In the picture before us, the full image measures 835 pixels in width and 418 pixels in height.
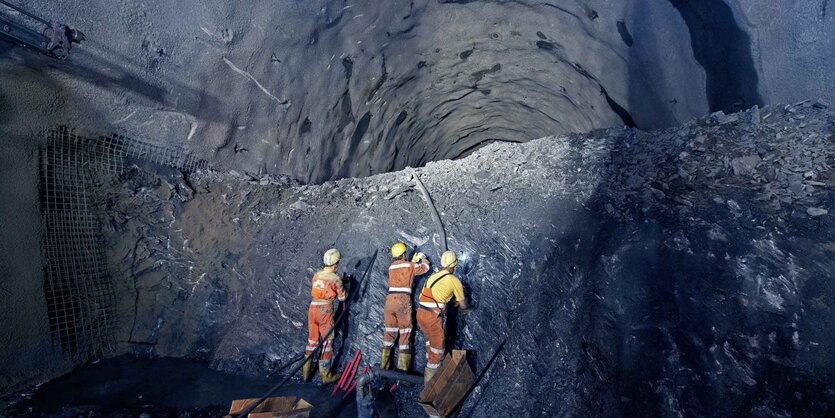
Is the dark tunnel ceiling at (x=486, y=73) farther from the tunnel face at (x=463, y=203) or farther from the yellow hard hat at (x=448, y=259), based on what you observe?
the yellow hard hat at (x=448, y=259)

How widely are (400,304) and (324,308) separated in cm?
79

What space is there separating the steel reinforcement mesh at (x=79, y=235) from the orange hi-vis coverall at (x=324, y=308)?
2384 millimetres

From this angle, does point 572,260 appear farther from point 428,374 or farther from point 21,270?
point 21,270

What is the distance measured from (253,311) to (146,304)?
51.2 inches

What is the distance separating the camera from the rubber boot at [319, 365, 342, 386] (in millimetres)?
4195

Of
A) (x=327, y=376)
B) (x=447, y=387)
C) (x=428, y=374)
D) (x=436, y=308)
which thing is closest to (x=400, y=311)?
(x=436, y=308)

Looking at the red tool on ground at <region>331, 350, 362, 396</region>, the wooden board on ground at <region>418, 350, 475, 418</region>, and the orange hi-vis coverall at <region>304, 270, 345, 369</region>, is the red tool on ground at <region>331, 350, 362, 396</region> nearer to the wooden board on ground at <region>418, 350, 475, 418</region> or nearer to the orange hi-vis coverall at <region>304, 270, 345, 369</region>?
the orange hi-vis coverall at <region>304, 270, 345, 369</region>

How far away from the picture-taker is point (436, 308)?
392 centimetres

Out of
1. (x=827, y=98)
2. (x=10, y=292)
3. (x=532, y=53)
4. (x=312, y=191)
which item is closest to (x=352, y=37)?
(x=312, y=191)

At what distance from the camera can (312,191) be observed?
5613mm

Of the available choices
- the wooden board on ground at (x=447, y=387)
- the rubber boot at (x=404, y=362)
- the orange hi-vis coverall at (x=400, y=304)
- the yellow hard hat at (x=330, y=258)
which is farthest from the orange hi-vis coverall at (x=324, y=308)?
the wooden board on ground at (x=447, y=387)

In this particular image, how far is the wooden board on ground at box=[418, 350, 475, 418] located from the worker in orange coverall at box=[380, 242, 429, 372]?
1.78 ft

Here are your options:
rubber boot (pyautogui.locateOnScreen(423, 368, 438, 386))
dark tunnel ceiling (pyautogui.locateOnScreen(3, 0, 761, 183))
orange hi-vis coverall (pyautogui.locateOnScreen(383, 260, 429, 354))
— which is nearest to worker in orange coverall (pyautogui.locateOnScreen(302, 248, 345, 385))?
orange hi-vis coverall (pyautogui.locateOnScreen(383, 260, 429, 354))

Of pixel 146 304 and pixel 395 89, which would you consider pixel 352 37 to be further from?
pixel 146 304
